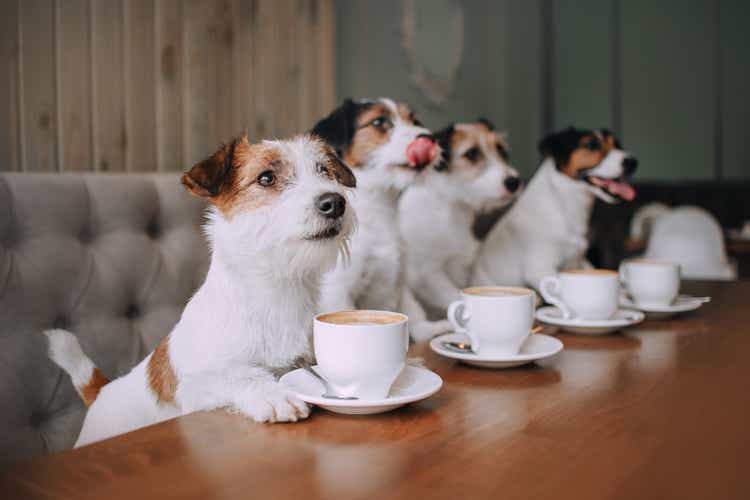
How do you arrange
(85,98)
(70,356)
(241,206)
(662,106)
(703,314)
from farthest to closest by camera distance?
1. (662,106)
2. (85,98)
3. (703,314)
4. (70,356)
5. (241,206)

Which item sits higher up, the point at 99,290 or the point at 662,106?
the point at 662,106

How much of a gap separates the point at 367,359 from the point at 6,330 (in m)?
0.92

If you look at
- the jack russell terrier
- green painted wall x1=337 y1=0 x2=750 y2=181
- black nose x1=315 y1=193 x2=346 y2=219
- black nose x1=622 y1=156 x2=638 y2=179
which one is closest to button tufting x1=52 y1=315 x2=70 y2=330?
the jack russell terrier

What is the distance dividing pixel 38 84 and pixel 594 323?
1604mm

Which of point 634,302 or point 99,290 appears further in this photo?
point 99,290

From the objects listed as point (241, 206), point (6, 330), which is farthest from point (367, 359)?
point (6, 330)

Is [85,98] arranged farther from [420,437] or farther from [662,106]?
[662,106]

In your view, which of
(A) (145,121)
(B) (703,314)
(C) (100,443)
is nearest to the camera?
(C) (100,443)

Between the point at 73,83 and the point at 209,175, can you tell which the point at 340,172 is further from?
the point at 73,83

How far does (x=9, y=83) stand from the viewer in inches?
67.0

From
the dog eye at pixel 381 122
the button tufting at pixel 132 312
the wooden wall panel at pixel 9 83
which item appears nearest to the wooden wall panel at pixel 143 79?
the wooden wall panel at pixel 9 83

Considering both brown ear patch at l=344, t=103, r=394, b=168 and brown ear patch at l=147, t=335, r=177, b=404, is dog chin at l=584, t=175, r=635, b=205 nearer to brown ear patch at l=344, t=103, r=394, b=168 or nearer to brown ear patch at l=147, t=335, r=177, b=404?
brown ear patch at l=344, t=103, r=394, b=168

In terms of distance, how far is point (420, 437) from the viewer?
0.62 metres

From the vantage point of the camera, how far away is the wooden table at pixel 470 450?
507 millimetres
